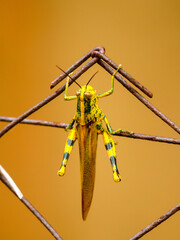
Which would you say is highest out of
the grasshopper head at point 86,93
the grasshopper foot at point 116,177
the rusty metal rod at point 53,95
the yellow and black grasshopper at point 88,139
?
the rusty metal rod at point 53,95

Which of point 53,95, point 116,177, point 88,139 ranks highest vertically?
point 53,95

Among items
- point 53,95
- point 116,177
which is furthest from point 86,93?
point 116,177

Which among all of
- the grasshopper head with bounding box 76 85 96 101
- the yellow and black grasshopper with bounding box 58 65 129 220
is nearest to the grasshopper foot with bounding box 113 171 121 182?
the yellow and black grasshopper with bounding box 58 65 129 220

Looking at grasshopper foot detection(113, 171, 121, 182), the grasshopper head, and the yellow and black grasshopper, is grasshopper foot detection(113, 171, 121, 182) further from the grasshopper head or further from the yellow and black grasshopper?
the grasshopper head

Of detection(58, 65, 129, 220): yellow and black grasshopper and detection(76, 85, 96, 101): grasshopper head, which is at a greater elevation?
detection(76, 85, 96, 101): grasshopper head

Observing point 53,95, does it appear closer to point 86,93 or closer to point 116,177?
point 86,93

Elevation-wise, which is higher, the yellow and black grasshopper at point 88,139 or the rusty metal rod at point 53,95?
the rusty metal rod at point 53,95

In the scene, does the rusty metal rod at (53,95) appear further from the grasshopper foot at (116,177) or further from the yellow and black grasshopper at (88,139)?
the grasshopper foot at (116,177)

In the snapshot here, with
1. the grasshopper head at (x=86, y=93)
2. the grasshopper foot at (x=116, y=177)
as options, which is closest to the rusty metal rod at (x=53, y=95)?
the grasshopper head at (x=86, y=93)

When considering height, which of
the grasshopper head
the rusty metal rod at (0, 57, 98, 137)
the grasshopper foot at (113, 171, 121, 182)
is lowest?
the grasshopper foot at (113, 171, 121, 182)

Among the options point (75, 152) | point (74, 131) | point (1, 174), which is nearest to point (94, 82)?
point (75, 152)

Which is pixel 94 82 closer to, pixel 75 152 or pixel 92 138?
pixel 75 152
